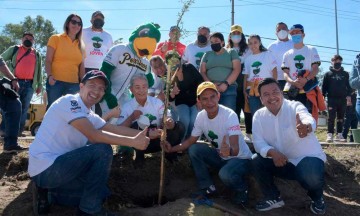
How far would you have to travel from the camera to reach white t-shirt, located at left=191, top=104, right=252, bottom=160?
448 cm

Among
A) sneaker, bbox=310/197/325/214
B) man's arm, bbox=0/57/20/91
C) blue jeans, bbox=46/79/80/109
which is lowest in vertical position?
sneaker, bbox=310/197/325/214

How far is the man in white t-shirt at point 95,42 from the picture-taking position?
637 cm

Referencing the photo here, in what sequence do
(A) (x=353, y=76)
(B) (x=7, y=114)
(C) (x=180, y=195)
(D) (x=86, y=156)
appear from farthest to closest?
(A) (x=353, y=76) → (B) (x=7, y=114) → (C) (x=180, y=195) → (D) (x=86, y=156)

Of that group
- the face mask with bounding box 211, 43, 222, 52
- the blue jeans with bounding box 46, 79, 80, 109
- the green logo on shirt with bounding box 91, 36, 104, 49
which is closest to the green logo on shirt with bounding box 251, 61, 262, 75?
the face mask with bounding box 211, 43, 222, 52

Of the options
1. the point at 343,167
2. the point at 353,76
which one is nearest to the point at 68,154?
Answer: the point at 343,167

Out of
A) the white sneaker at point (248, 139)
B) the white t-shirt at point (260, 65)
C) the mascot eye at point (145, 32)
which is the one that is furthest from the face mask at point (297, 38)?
the mascot eye at point (145, 32)

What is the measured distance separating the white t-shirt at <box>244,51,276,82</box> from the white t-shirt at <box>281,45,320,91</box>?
Result: 0.28m

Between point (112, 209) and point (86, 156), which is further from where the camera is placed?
point (112, 209)

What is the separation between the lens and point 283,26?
23.0 feet

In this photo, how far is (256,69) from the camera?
6.27 m

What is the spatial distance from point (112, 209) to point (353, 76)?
4513 millimetres

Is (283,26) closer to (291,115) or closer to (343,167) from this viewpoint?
(343,167)

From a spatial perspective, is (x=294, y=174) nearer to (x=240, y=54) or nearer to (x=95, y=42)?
(x=240, y=54)

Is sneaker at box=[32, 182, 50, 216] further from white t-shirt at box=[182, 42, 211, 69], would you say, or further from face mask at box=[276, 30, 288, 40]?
face mask at box=[276, 30, 288, 40]
